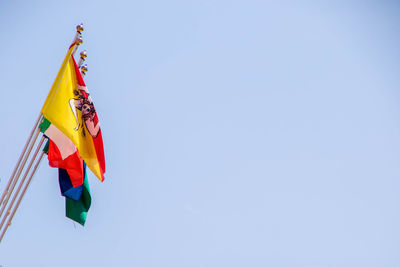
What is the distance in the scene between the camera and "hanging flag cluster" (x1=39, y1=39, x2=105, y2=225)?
1458 cm

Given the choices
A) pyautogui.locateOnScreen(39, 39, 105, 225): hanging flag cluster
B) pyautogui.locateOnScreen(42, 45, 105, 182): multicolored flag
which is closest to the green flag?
Answer: pyautogui.locateOnScreen(39, 39, 105, 225): hanging flag cluster

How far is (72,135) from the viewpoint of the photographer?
14555 millimetres

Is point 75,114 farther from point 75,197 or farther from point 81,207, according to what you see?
point 81,207

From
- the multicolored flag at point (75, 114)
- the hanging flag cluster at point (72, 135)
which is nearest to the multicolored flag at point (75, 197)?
the hanging flag cluster at point (72, 135)

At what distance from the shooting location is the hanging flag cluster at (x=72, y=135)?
14.6m

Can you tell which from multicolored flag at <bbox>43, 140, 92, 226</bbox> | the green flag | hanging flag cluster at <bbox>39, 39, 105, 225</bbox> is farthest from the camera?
the green flag

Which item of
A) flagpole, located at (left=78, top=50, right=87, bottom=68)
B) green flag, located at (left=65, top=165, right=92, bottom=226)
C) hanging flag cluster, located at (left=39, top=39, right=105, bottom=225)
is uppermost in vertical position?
flagpole, located at (left=78, top=50, right=87, bottom=68)

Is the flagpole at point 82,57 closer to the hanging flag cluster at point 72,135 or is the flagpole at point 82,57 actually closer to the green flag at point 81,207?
the hanging flag cluster at point 72,135

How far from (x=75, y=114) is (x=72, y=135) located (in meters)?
0.76

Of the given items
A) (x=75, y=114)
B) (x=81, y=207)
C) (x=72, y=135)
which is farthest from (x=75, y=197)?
(x=75, y=114)

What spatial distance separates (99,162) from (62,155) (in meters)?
1.14

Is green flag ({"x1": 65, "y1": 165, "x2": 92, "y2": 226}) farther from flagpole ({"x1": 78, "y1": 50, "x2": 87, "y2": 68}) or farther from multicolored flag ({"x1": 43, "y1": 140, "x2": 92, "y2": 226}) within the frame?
flagpole ({"x1": 78, "y1": 50, "x2": 87, "y2": 68})

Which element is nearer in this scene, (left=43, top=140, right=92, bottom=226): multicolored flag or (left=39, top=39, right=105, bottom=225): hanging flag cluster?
(left=39, top=39, right=105, bottom=225): hanging flag cluster

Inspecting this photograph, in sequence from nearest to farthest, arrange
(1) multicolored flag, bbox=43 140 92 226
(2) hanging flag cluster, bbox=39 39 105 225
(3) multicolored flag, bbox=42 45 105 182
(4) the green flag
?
(3) multicolored flag, bbox=42 45 105 182 < (2) hanging flag cluster, bbox=39 39 105 225 < (1) multicolored flag, bbox=43 140 92 226 < (4) the green flag
